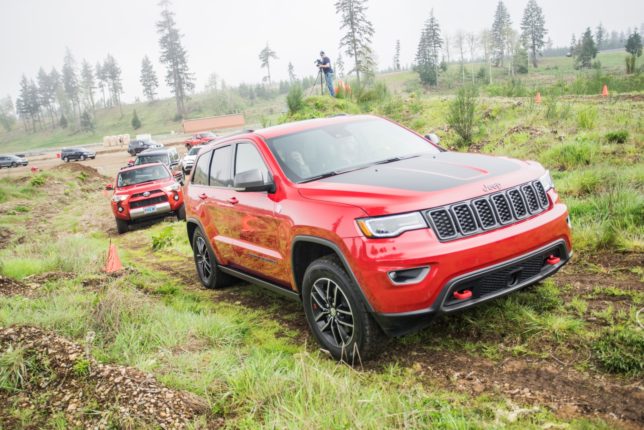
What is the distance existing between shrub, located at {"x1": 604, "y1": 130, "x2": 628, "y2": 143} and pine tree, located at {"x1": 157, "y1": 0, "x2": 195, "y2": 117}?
99.6 metres

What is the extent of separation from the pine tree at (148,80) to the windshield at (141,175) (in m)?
124

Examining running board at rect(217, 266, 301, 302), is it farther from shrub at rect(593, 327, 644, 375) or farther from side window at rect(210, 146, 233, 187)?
shrub at rect(593, 327, 644, 375)

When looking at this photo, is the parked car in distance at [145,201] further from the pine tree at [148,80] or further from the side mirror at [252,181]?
the pine tree at [148,80]

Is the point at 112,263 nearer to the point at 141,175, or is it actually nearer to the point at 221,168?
the point at 221,168

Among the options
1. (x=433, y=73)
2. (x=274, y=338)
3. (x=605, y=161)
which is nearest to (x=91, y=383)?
(x=274, y=338)

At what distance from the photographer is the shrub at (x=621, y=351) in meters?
3.08

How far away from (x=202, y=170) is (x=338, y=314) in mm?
3132

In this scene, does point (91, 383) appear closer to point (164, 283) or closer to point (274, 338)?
point (274, 338)

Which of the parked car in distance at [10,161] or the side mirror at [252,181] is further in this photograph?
the parked car in distance at [10,161]

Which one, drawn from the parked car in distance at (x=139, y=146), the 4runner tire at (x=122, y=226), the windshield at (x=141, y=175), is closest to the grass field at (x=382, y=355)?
the 4runner tire at (x=122, y=226)

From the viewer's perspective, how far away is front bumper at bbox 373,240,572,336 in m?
3.24

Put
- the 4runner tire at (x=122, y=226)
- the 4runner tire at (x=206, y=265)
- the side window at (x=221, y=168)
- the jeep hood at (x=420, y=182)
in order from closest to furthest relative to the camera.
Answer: the jeep hood at (x=420, y=182) < the side window at (x=221, y=168) < the 4runner tire at (x=206, y=265) < the 4runner tire at (x=122, y=226)

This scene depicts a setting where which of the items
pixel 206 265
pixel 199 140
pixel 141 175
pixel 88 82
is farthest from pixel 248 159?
pixel 88 82

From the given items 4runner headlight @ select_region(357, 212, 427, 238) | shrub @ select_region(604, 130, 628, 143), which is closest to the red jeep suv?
4runner headlight @ select_region(357, 212, 427, 238)
